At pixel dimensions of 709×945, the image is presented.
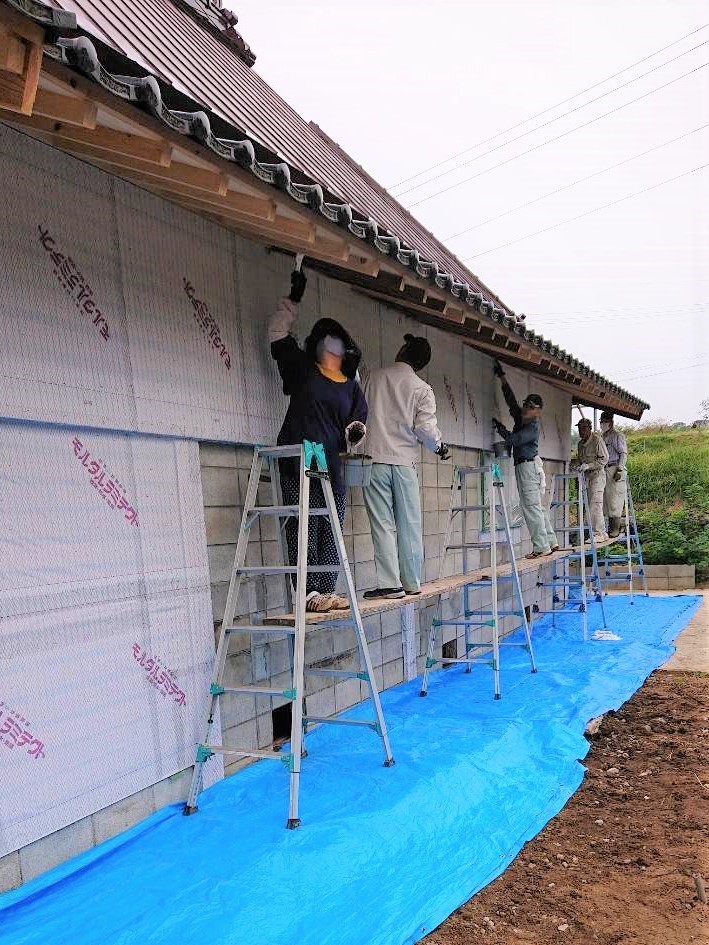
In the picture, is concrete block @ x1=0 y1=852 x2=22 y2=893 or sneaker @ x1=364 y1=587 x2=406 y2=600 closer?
concrete block @ x1=0 y1=852 x2=22 y2=893

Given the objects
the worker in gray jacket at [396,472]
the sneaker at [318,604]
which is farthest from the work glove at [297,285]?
the sneaker at [318,604]

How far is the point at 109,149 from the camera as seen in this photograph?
2260 millimetres

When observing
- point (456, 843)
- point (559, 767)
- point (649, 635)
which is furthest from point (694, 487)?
point (456, 843)

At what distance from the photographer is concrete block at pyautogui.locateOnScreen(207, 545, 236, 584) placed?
3.41 m

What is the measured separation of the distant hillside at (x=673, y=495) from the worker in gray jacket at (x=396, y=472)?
9551 mm

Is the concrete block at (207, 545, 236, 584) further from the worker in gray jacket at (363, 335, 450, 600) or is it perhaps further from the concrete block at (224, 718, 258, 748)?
the worker in gray jacket at (363, 335, 450, 600)

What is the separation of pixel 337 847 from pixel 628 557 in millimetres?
8940

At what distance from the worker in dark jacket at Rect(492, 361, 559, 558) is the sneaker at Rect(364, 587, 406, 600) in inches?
129

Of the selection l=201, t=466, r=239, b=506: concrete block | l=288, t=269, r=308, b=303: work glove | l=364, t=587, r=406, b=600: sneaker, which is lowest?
l=364, t=587, r=406, b=600: sneaker

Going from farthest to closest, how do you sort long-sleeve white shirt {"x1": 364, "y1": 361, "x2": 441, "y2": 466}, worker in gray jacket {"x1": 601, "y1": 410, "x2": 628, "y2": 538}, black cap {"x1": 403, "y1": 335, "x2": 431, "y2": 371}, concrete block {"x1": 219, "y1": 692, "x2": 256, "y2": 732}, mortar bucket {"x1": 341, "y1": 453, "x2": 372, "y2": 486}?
worker in gray jacket {"x1": 601, "y1": 410, "x2": 628, "y2": 538}, black cap {"x1": 403, "y1": 335, "x2": 431, "y2": 371}, long-sleeve white shirt {"x1": 364, "y1": 361, "x2": 441, "y2": 466}, mortar bucket {"x1": 341, "y1": 453, "x2": 372, "y2": 486}, concrete block {"x1": 219, "y1": 692, "x2": 256, "y2": 732}

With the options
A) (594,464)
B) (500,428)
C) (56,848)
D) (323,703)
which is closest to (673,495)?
(594,464)

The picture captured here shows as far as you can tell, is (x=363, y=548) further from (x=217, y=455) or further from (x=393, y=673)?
(x=217, y=455)

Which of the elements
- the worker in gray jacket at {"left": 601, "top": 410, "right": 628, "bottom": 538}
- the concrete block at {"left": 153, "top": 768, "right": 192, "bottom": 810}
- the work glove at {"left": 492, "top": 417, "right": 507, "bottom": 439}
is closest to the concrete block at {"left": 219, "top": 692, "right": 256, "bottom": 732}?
the concrete block at {"left": 153, "top": 768, "right": 192, "bottom": 810}

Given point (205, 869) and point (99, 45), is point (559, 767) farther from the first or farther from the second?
point (99, 45)
